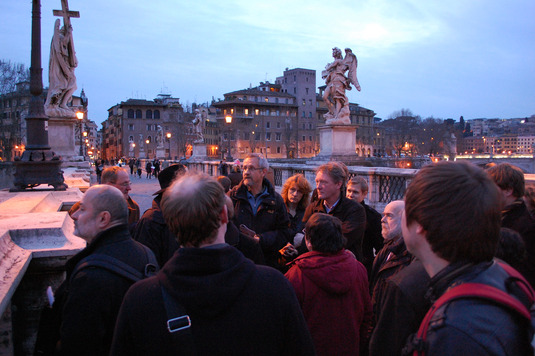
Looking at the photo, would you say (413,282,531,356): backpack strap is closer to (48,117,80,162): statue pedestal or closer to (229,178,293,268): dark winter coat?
(229,178,293,268): dark winter coat

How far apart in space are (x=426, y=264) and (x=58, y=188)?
730cm

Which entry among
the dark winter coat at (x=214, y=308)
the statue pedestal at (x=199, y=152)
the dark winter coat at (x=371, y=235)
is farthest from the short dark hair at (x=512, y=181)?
the statue pedestal at (x=199, y=152)

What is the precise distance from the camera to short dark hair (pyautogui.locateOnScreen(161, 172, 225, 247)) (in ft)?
6.05

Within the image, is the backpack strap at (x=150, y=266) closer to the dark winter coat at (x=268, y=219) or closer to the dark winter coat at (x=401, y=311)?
the dark winter coat at (x=401, y=311)

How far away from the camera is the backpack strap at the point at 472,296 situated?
1340mm

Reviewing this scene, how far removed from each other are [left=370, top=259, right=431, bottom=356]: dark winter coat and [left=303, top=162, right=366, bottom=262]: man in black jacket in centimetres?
242

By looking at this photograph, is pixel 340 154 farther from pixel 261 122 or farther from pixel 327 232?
pixel 261 122

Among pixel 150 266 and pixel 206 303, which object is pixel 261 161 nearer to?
pixel 150 266

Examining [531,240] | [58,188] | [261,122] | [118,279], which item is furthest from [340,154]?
[261,122]

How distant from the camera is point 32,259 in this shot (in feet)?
10.5

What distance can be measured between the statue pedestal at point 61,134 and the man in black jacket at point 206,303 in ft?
44.7

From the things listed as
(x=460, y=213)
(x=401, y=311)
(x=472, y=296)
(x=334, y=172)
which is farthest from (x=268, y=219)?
(x=472, y=296)

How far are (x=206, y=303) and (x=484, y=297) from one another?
1000 millimetres

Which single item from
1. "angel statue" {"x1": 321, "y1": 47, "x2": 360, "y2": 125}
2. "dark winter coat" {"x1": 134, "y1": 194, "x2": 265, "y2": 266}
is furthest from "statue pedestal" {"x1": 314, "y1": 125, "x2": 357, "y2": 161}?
"dark winter coat" {"x1": 134, "y1": 194, "x2": 265, "y2": 266}
